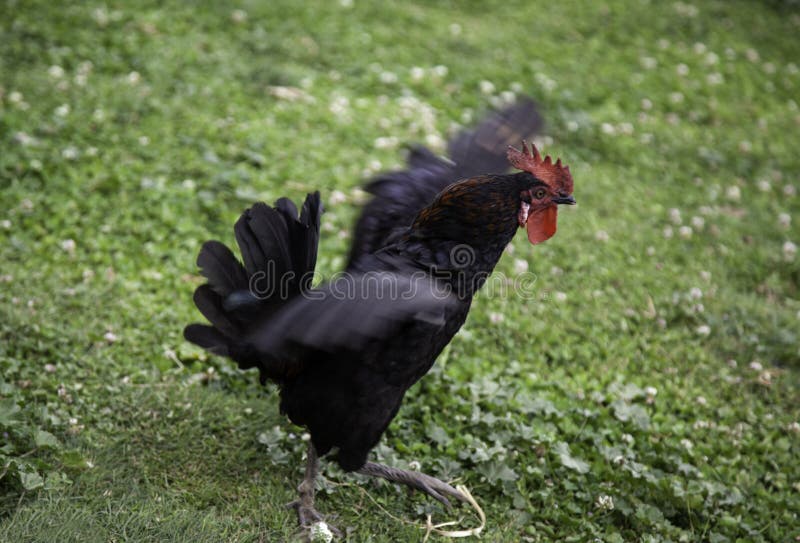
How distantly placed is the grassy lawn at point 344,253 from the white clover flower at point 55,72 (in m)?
0.02

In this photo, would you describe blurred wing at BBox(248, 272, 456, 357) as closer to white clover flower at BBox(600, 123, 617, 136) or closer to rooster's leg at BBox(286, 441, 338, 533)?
rooster's leg at BBox(286, 441, 338, 533)

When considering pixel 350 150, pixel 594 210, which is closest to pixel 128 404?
pixel 350 150

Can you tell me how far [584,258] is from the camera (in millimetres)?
5160

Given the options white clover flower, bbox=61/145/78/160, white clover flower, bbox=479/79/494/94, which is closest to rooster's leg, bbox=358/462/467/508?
white clover flower, bbox=61/145/78/160

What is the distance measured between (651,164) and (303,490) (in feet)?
15.2

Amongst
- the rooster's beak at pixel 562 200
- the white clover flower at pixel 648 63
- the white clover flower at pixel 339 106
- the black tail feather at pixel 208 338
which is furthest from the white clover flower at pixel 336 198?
the white clover flower at pixel 648 63

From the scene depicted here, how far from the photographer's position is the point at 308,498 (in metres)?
3.15

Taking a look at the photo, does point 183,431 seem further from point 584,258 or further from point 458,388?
point 584,258

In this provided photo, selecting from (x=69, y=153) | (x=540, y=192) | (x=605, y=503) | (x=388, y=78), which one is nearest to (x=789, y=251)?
(x=605, y=503)

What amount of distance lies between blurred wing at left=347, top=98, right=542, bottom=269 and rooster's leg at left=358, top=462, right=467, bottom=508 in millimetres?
947

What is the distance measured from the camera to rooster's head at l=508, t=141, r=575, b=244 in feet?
9.61

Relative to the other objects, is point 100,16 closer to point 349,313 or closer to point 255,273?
point 255,273

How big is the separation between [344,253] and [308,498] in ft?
6.53

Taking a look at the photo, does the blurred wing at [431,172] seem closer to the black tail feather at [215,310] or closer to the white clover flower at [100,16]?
the black tail feather at [215,310]
